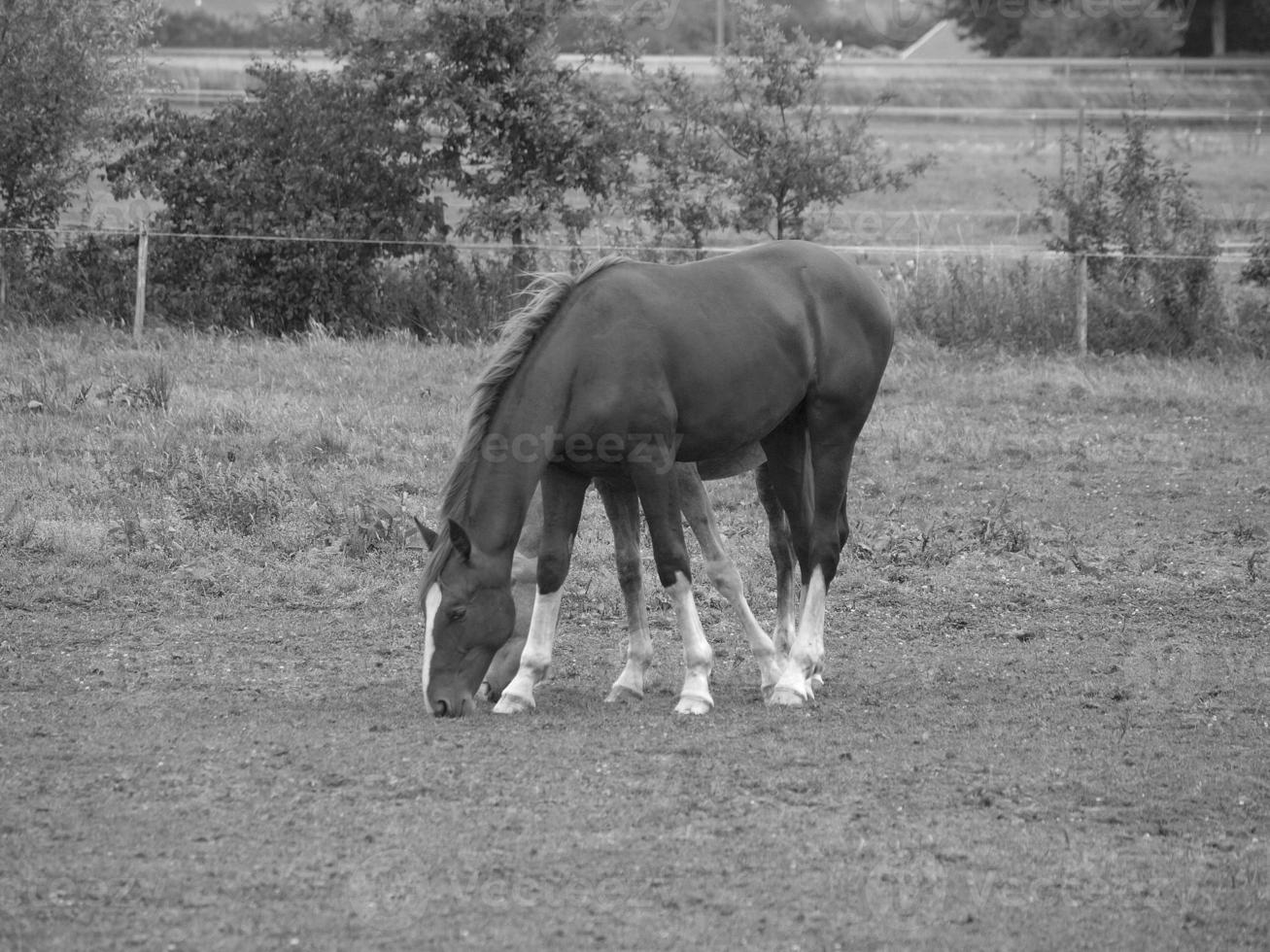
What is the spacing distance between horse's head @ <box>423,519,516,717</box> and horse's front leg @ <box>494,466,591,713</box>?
34 cm

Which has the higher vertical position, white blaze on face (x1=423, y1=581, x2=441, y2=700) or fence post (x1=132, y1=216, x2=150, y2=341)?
fence post (x1=132, y1=216, x2=150, y2=341)

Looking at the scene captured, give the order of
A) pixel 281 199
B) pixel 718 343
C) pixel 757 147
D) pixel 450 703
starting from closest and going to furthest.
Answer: pixel 450 703 → pixel 718 343 → pixel 757 147 → pixel 281 199

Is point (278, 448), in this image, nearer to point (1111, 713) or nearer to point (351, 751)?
point (351, 751)

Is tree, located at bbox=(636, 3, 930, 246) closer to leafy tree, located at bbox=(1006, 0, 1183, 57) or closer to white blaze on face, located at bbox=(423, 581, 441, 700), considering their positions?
white blaze on face, located at bbox=(423, 581, 441, 700)

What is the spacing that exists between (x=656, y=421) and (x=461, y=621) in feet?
4.00

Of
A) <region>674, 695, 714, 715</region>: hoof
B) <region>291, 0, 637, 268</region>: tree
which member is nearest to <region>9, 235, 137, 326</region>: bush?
<region>291, 0, 637, 268</region>: tree

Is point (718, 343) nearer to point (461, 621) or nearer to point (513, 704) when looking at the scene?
point (461, 621)

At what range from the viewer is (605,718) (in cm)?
672

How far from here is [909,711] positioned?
6.87m

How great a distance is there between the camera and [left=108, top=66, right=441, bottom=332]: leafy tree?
17000 mm

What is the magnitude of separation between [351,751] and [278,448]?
603 cm

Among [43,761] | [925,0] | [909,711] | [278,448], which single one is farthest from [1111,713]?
[925,0]

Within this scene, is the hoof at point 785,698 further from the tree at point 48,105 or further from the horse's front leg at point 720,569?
the tree at point 48,105

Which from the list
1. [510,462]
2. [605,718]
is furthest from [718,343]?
[605,718]
